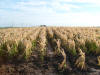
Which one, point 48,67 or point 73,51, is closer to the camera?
point 48,67

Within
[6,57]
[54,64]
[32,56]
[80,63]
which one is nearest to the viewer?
[80,63]

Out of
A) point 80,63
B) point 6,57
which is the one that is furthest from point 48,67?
point 6,57

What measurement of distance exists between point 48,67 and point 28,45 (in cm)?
144

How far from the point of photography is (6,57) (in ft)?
21.1

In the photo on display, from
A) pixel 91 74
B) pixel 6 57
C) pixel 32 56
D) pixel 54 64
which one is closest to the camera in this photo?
pixel 91 74

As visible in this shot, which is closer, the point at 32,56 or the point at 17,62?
the point at 17,62

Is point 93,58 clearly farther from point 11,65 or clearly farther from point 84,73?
point 11,65

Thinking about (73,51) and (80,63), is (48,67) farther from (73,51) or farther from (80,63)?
(73,51)

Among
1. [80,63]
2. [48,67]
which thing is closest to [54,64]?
[48,67]

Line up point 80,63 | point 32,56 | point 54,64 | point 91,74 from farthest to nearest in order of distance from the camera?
point 32,56 → point 54,64 → point 80,63 → point 91,74

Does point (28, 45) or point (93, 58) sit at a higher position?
point (28, 45)

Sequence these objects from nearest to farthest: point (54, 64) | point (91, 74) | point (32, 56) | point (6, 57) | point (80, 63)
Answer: point (91, 74) → point (80, 63) → point (54, 64) → point (6, 57) → point (32, 56)

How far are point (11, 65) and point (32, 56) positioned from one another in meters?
1.30

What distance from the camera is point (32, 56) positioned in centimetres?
687
